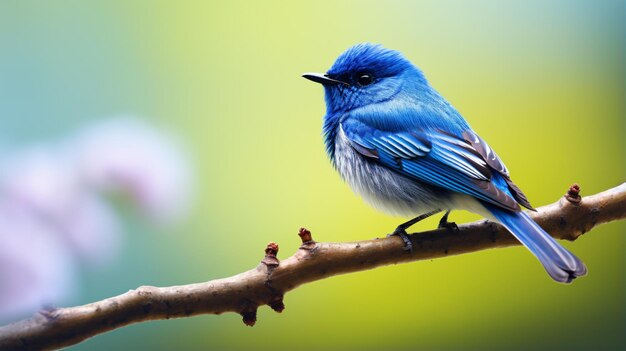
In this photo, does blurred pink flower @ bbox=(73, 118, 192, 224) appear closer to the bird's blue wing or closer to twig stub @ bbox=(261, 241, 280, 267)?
the bird's blue wing

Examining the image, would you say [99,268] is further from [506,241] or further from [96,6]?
[506,241]

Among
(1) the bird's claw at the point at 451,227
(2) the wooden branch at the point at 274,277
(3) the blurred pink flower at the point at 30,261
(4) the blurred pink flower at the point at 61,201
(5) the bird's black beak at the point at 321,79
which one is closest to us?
(2) the wooden branch at the point at 274,277

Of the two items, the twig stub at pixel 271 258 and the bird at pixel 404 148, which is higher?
the bird at pixel 404 148

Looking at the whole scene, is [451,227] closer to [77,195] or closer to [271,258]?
[271,258]

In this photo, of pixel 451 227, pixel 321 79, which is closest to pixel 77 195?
pixel 321 79

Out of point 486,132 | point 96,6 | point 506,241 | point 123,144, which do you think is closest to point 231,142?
point 123,144

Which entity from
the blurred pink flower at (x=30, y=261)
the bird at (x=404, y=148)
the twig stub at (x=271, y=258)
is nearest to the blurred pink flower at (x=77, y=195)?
the blurred pink flower at (x=30, y=261)

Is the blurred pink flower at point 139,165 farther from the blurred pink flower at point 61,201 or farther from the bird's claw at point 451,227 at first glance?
the bird's claw at point 451,227

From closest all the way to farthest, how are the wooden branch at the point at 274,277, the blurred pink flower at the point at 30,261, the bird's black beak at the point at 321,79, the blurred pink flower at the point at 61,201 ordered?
the wooden branch at the point at 274,277
the bird's black beak at the point at 321,79
the blurred pink flower at the point at 30,261
the blurred pink flower at the point at 61,201
